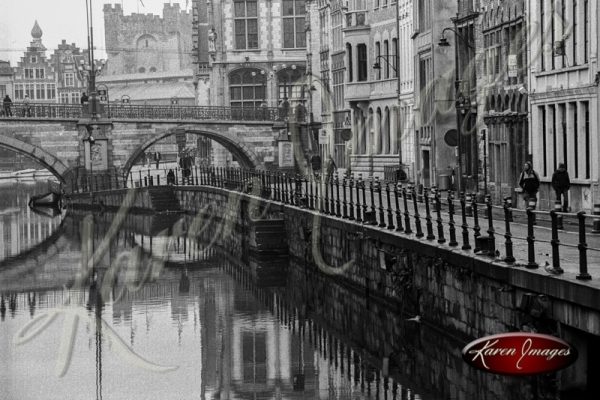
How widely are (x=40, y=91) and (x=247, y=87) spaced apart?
72.0 m

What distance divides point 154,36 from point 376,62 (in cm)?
10574

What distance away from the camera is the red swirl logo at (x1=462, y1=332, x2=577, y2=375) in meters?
16.6

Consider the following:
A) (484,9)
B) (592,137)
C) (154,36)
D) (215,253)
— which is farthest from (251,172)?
(154,36)

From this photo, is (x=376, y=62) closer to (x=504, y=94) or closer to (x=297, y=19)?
(x=504, y=94)

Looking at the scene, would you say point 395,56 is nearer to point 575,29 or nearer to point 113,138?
point 113,138

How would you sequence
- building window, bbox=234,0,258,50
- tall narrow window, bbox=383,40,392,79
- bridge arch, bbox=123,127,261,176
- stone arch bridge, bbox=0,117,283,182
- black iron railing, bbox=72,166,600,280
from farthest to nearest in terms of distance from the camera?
building window, bbox=234,0,258,50
bridge arch, bbox=123,127,261,176
stone arch bridge, bbox=0,117,283,182
tall narrow window, bbox=383,40,392,79
black iron railing, bbox=72,166,600,280

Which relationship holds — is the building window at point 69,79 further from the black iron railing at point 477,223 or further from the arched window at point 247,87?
the black iron railing at point 477,223

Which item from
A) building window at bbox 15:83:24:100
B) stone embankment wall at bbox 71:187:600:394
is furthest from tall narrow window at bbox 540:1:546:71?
building window at bbox 15:83:24:100

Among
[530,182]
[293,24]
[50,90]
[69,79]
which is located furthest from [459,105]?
[69,79]

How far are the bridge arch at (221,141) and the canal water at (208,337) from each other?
29205 mm

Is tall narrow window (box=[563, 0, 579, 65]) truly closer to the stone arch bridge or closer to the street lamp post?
the street lamp post

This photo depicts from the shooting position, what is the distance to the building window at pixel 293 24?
85750mm

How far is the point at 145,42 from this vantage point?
161125 mm

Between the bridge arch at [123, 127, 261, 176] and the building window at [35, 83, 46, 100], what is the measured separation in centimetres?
7706
